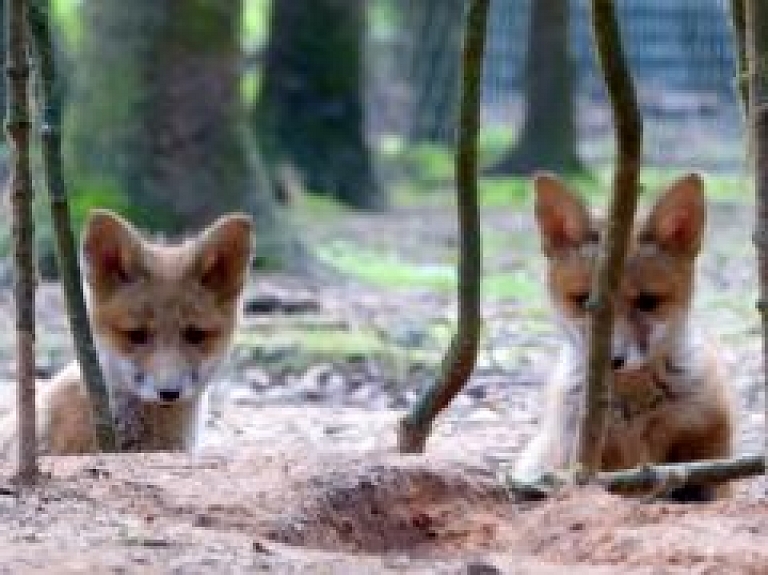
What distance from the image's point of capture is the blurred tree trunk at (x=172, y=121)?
14172 mm

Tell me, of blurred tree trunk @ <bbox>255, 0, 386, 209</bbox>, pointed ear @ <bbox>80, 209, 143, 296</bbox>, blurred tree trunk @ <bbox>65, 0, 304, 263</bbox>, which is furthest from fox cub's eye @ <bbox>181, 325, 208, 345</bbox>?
blurred tree trunk @ <bbox>255, 0, 386, 209</bbox>

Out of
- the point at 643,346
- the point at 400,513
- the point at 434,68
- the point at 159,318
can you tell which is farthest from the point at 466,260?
the point at 434,68

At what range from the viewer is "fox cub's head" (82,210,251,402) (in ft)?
25.3

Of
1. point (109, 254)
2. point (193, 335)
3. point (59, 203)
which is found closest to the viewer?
point (59, 203)

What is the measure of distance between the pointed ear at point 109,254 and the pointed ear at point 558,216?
1669 millimetres

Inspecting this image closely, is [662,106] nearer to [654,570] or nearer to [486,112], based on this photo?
[486,112]

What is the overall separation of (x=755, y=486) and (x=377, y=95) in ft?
100

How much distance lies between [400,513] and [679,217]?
2.53m

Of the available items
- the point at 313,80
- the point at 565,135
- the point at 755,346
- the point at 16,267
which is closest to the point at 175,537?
the point at 16,267

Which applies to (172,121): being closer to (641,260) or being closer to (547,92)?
(641,260)

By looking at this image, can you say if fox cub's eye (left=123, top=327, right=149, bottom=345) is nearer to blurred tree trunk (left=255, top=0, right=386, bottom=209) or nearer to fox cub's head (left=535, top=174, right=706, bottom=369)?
fox cub's head (left=535, top=174, right=706, bottom=369)

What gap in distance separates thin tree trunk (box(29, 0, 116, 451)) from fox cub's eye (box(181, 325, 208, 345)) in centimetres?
211

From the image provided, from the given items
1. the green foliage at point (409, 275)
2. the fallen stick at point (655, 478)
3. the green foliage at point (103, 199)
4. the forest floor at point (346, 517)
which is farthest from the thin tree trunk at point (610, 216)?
the green foliage at point (409, 275)

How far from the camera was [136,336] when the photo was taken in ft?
25.8
